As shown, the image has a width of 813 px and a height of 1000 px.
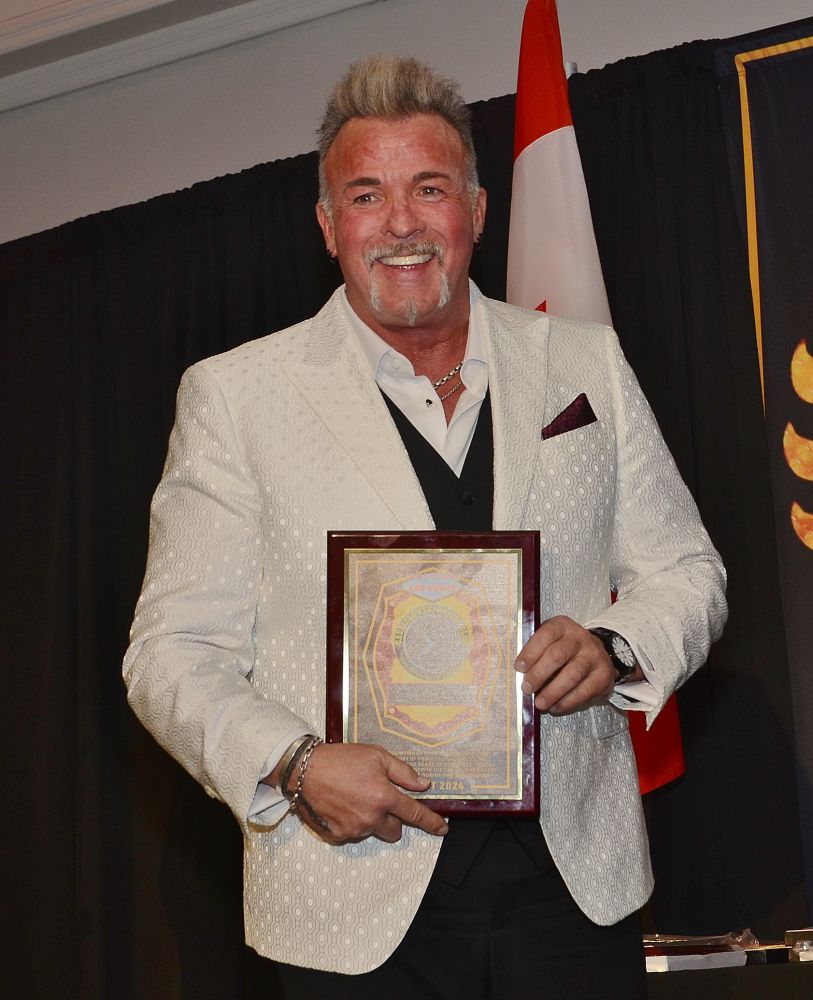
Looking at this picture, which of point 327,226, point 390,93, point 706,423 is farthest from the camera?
point 706,423

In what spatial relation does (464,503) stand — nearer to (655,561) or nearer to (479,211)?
(655,561)

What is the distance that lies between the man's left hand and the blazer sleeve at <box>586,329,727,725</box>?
89 millimetres

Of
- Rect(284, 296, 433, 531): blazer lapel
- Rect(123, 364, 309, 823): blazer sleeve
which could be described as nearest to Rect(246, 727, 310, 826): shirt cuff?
Rect(123, 364, 309, 823): blazer sleeve

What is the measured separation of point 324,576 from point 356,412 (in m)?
0.24

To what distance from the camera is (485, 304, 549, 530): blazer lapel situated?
1.71 meters

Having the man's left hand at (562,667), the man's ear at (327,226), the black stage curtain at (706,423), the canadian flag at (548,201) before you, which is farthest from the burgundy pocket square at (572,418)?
the black stage curtain at (706,423)

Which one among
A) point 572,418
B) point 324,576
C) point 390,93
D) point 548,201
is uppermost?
point 548,201

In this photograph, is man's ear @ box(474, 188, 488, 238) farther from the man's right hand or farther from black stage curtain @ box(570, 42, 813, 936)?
black stage curtain @ box(570, 42, 813, 936)

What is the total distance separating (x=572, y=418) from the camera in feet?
5.99

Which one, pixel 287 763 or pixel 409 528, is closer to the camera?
pixel 287 763

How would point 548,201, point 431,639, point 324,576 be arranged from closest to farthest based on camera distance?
point 431,639 → point 324,576 → point 548,201

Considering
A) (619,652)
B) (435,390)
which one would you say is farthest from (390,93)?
(619,652)

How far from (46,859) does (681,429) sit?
256 centimetres

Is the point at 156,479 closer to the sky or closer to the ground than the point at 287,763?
closer to the sky
